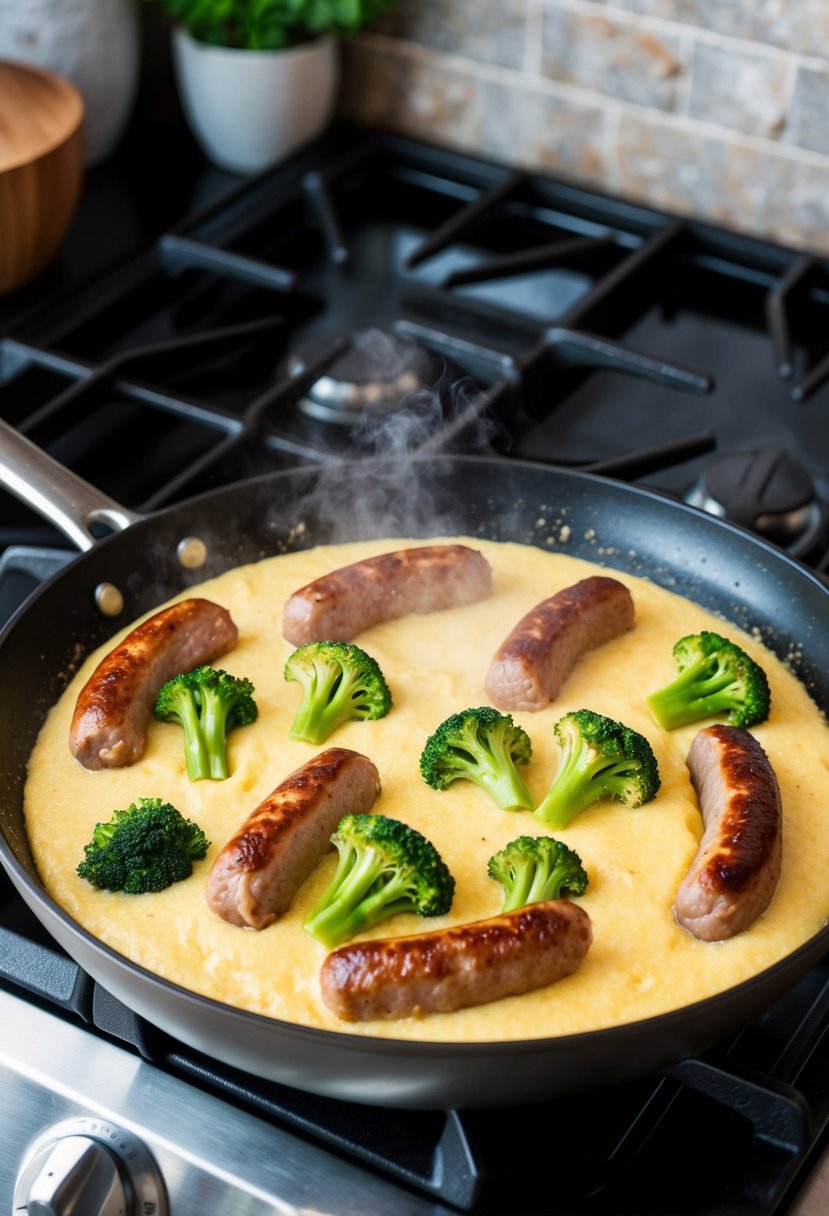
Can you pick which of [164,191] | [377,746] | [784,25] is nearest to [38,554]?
→ [377,746]

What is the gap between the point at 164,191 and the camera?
10.3ft

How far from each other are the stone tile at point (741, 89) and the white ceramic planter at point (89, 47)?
123 centimetres

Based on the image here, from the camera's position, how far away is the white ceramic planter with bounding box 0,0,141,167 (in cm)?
291

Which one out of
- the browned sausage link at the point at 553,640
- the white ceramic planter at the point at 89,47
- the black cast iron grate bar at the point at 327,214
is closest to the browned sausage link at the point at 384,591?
the browned sausage link at the point at 553,640

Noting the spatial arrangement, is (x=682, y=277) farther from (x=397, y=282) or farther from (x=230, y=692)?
(x=230, y=692)

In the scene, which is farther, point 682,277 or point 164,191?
point 164,191

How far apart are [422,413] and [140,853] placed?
1070mm

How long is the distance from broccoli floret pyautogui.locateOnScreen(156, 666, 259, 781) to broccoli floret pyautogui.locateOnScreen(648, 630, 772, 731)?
1.83ft

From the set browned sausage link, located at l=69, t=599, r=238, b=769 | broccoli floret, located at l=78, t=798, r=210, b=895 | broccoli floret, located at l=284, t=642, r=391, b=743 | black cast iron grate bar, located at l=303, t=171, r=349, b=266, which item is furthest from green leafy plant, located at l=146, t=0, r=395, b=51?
broccoli floret, located at l=78, t=798, r=210, b=895

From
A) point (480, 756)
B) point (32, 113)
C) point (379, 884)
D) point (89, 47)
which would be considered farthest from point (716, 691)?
point (89, 47)

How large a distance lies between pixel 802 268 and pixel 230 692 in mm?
1565

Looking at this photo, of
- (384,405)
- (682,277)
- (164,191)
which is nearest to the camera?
(384,405)

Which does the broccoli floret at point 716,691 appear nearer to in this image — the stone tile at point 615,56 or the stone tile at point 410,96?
the stone tile at point 615,56

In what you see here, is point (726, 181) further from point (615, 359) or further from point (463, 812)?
point (463, 812)
